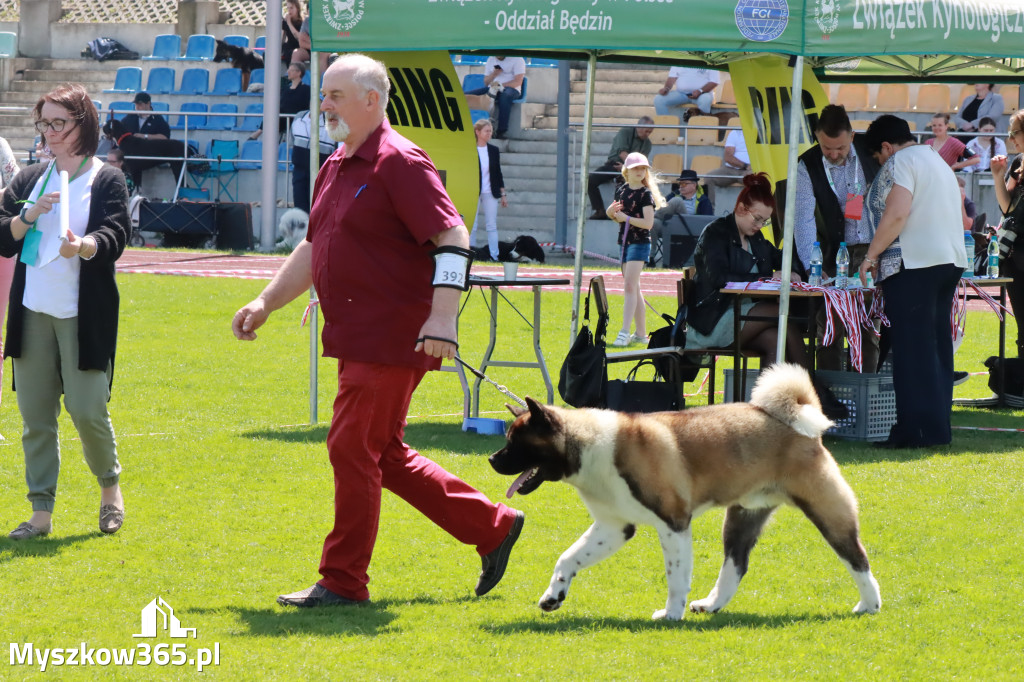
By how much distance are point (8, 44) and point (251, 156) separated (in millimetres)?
12156

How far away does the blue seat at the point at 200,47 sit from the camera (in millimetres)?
31625

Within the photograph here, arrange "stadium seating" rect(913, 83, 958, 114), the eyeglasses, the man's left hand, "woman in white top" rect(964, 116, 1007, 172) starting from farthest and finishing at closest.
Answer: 1. "stadium seating" rect(913, 83, 958, 114)
2. "woman in white top" rect(964, 116, 1007, 172)
3. the eyeglasses
4. the man's left hand

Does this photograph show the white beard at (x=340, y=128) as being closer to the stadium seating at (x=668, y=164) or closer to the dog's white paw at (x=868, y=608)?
the dog's white paw at (x=868, y=608)

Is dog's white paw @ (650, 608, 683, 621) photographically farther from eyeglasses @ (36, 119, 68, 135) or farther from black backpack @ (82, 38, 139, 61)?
black backpack @ (82, 38, 139, 61)

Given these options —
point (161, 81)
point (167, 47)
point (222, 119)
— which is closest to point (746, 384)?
point (222, 119)

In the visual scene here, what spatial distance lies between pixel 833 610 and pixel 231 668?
2.47 m

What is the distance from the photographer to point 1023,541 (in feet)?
22.2

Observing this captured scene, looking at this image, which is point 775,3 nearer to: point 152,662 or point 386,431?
point 386,431

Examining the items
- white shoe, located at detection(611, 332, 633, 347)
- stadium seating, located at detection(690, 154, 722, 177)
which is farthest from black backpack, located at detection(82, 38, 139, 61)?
white shoe, located at detection(611, 332, 633, 347)

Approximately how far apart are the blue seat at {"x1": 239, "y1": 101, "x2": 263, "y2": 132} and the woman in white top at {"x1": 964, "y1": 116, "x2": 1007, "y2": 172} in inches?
532

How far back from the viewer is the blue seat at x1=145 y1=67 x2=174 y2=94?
30094 millimetres

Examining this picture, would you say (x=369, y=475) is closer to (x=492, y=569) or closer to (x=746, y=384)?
(x=492, y=569)

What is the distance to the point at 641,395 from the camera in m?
9.20

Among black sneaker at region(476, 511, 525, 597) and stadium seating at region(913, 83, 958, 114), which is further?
stadium seating at region(913, 83, 958, 114)
